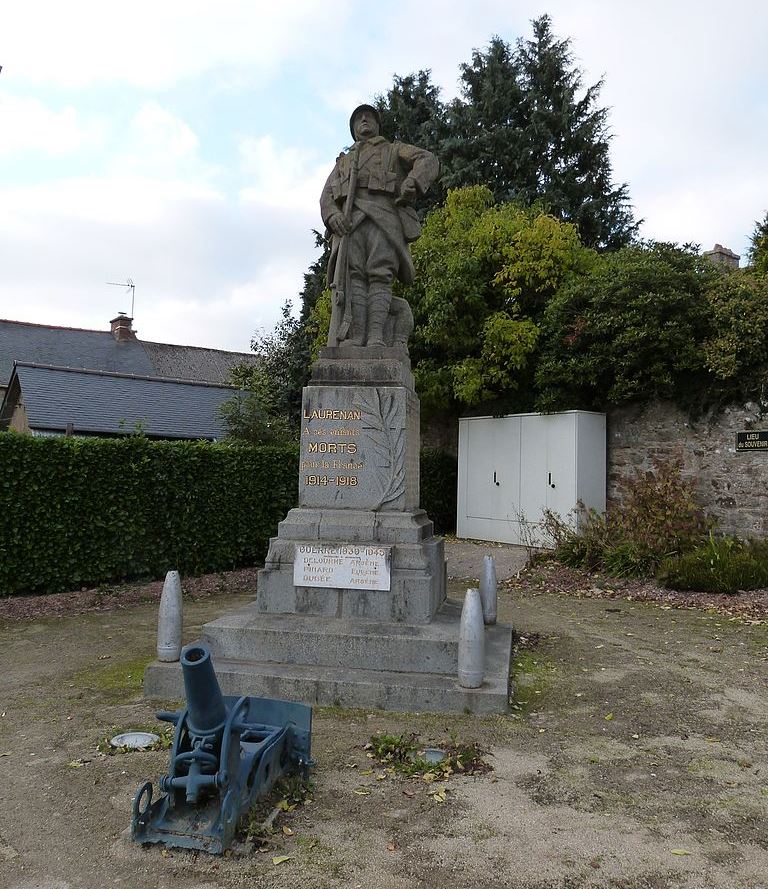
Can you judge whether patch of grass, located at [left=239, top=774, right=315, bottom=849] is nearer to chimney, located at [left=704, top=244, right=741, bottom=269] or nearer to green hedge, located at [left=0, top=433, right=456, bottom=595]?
green hedge, located at [left=0, top=433, right=456, bottom=595]

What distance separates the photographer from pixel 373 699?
15.4 feet

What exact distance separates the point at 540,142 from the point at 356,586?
18.1m

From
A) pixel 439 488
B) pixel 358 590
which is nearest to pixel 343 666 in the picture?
pixel 358 590

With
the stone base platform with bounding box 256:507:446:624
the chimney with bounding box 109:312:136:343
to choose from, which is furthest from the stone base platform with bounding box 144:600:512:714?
the chimney with bounding box 109:312:136:343

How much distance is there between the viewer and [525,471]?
13.1m

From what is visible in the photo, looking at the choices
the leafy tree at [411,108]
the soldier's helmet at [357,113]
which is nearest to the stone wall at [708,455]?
the soldier's helmet at [357,113]

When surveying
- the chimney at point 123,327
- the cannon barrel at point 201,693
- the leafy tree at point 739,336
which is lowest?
the cannon barrel at point 201,693

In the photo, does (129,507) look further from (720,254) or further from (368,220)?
(720,254)

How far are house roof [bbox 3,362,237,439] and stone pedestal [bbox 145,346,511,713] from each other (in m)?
11.7

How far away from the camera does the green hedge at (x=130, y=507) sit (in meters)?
8.55

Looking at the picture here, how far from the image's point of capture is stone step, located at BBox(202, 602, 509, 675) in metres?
4.93

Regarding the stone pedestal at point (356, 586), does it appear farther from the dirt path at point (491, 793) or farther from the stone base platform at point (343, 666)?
the dirt path at point (491, 793)

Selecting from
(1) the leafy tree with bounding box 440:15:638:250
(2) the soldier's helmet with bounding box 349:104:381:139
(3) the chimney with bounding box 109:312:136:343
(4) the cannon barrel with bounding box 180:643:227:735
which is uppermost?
(1) the leafy tree with bounding box 440:15:638:250

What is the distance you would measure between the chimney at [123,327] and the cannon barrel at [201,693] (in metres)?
31.3
